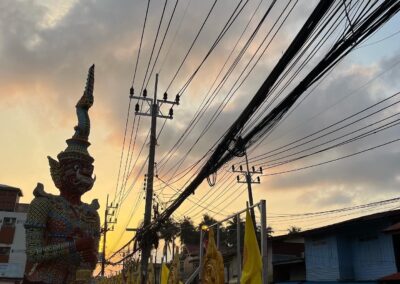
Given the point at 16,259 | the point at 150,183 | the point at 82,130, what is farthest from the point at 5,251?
the point at 82,130

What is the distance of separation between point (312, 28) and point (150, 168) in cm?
1206

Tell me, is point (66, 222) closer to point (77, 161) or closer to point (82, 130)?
point (77, 161)

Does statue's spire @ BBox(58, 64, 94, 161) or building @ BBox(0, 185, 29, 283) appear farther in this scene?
building @ BBox(0, 185, 29, 283)

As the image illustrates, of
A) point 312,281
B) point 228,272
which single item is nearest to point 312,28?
point 312,281

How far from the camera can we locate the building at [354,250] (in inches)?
623

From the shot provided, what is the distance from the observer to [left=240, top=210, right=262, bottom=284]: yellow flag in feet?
18.2

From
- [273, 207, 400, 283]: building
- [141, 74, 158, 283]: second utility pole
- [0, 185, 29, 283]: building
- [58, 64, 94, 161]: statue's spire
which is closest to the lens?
[58, 64, 94, 161]: statue's spire

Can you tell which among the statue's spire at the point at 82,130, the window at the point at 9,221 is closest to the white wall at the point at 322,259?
the statue's spire at the point at 82,130

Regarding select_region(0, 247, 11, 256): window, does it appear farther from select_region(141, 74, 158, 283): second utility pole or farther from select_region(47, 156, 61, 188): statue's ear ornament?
select_region(47, 156, 61, 188): statue's ear ornament

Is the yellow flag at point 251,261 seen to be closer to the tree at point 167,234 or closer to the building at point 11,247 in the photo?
the tree at point 167,234

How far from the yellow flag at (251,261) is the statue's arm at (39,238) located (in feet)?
12.9

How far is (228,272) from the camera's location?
2662 centimetres

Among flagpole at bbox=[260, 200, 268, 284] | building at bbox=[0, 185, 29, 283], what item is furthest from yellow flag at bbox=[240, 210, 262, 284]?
building at bbox=[0, 185, 29, 283]

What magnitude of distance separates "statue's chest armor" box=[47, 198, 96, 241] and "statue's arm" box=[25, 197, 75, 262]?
147 mm
